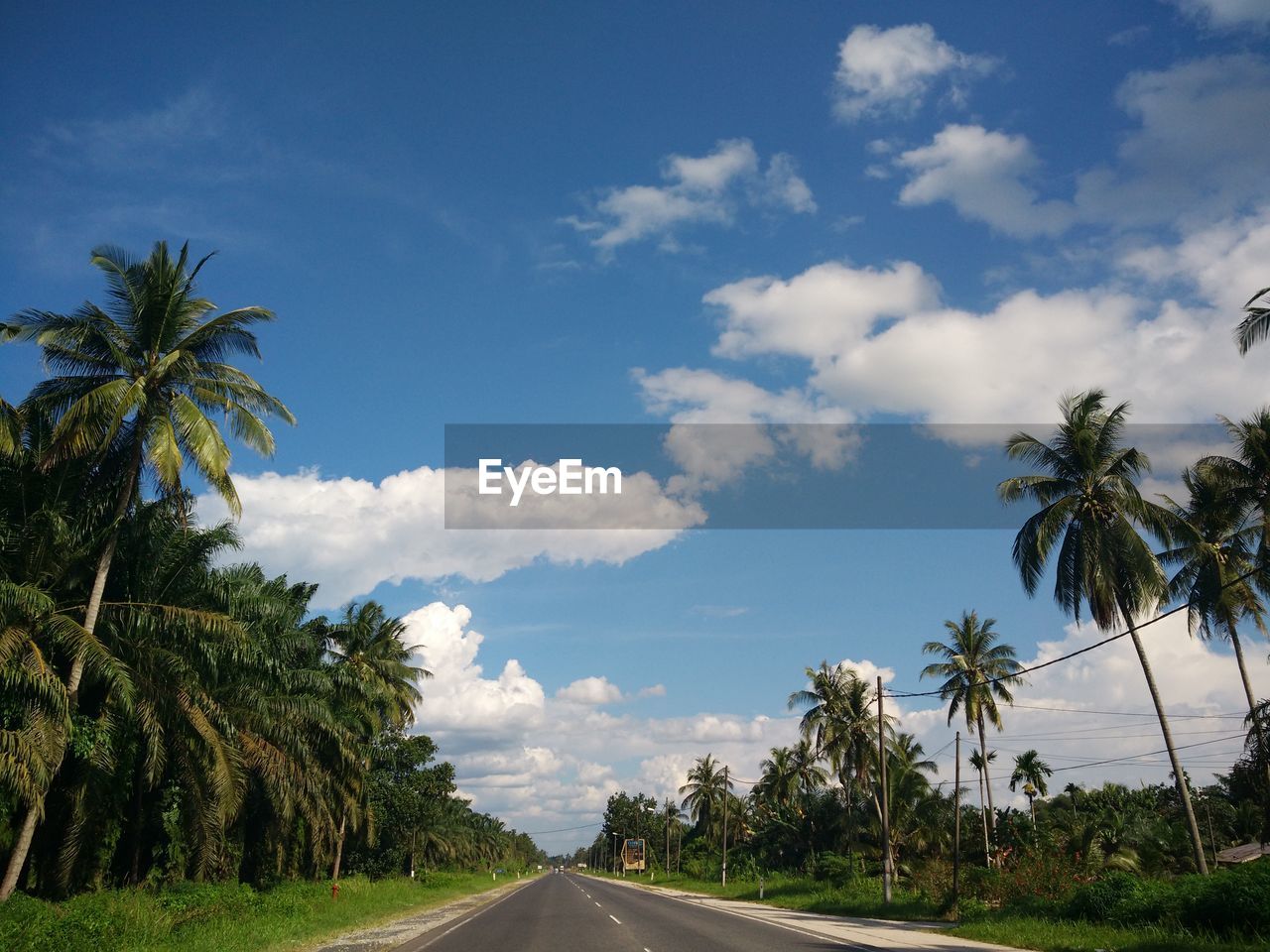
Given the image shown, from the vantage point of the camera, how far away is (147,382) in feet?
67.1

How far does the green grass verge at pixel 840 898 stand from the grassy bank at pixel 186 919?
1686cm

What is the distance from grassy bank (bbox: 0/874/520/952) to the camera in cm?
1411

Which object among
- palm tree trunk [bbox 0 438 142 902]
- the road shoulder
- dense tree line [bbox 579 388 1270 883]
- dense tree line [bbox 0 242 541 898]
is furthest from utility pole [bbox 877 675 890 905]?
palm tree trunk [bbox 0 438 142 902]

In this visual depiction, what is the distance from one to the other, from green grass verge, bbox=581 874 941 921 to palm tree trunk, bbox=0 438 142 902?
2546 centimetres

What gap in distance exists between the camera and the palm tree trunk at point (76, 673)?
684 inches

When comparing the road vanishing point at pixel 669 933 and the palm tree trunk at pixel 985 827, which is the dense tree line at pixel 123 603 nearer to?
the road vanishing point at pixel 669 933

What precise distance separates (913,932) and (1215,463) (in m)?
17.7

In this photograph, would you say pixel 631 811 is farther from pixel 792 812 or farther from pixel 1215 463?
pixel 1215 463

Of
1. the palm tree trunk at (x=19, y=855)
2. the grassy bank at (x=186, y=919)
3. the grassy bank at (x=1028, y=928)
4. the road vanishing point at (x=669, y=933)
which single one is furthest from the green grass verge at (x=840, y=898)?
the palm tree trunk at (x=19, y=855)

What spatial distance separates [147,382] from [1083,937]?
23714mm

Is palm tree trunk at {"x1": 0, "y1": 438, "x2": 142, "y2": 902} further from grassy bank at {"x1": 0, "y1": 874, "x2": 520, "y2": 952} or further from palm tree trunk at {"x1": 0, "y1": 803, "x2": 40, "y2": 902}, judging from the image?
grassy bank at {"x1": 0, "y1": 874, "x2": 520, "y2": 952}

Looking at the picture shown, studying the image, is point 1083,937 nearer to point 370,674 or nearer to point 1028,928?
point 1028,928

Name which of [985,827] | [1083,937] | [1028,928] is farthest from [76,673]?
[985,827]

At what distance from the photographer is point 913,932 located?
2358cm
